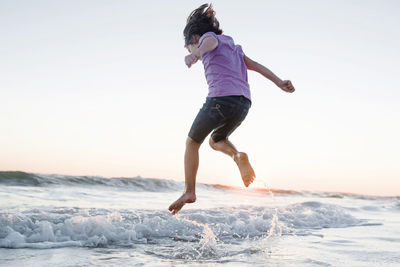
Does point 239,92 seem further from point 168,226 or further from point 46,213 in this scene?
point 46,213

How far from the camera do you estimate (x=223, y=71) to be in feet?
11.6

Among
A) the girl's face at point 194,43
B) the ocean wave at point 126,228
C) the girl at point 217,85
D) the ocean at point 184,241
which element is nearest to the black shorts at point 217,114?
the girl at point 217,85

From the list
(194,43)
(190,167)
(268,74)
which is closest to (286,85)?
(268,74)

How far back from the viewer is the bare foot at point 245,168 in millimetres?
3811

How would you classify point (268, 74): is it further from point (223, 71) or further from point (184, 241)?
point (184, 241)

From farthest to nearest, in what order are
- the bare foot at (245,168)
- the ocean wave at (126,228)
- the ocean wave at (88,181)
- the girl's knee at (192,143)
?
the ocean wave at (88,181) < the ocean wave at (126,228) < the bare foot at (245,168) < the girl's knee at (192,143)

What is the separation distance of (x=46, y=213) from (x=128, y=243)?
1555 mm

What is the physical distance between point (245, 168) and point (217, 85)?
92 cm

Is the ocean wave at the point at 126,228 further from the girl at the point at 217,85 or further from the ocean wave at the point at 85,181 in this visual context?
the ocean wave at the point at 85,181

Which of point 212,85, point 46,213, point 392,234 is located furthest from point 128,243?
point 392,234

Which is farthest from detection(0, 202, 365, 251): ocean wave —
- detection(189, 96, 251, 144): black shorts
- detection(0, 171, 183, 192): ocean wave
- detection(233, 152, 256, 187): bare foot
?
detection(0, 171, 183, 192): ocean wave

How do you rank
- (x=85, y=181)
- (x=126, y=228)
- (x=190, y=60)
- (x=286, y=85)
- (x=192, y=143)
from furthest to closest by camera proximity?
1. (x=85, y=181)
2. (x=126, y=228)
3. (x=286, y=85)
4. (x=192, y=143)
5. (x=190, y=60)

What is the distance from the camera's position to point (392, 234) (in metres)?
5.44

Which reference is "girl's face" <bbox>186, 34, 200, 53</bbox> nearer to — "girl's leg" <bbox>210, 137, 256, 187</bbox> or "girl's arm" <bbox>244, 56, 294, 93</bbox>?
"girl's arm" <bbox>244, 56, 294, 93</bbox>
